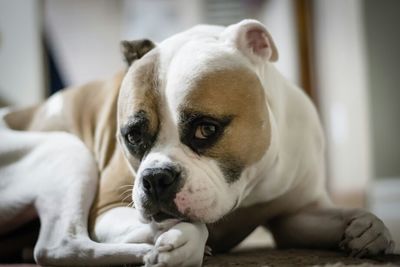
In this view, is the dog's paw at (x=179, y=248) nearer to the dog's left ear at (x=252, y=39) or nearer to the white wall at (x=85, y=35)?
the dog's left ear at (x=252, y=39)

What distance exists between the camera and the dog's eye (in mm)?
1132

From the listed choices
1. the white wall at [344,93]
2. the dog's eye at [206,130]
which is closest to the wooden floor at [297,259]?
the dog's eye at [206,130]

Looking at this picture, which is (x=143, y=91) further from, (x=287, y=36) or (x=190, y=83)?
(x=287, y=36)

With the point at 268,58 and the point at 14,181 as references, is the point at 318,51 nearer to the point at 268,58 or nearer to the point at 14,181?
the point at 268,58

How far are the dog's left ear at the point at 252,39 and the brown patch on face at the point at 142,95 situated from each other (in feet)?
0.62

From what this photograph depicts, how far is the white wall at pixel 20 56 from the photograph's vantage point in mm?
3494

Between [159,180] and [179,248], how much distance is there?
0.44 feet

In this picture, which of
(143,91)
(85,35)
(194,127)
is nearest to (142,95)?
(143,91)

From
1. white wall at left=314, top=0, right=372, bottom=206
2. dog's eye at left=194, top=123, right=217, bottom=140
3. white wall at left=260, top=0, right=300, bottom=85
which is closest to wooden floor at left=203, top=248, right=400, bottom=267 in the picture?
dog's eye at left=194, top=123, right=217, bottom=140

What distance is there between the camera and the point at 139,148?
1.20 m

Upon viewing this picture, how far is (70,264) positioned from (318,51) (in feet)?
8.30

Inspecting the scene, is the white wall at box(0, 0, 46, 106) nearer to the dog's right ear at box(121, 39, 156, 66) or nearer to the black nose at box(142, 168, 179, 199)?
the dog's right ear at box(121, 39, 156, 66)

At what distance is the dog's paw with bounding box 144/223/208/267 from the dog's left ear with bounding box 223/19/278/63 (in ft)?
1.44

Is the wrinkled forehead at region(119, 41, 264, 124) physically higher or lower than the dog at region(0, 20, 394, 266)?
higher
